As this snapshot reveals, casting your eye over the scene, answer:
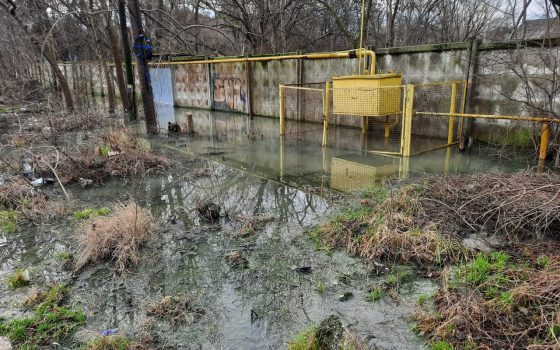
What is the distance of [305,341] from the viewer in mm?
2912

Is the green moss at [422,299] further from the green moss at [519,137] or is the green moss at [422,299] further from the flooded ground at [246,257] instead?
the green moss at [519,137]

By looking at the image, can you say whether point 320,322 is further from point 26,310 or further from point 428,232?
point 26,310

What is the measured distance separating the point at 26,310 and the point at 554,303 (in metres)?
4.30

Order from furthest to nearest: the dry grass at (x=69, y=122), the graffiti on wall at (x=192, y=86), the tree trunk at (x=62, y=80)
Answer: the graffiti on wall at (x=192, y=86) < the tree trunk at (x=62, y=80) < the dry grass at (x=69, y=122)

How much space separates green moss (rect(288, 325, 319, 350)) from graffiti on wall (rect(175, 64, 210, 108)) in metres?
→ 14.3

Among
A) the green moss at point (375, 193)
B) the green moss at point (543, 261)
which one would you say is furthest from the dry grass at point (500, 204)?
the green moss at point (375, 193)

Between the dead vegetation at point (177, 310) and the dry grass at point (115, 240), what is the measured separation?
86 centimetres

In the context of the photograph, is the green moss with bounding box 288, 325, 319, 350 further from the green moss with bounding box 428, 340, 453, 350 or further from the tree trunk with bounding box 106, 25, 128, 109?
the tree trunk with bounding box 106, 25, 128, 109

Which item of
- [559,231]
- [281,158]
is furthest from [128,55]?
[559,231]

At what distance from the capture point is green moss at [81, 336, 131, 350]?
291 cm

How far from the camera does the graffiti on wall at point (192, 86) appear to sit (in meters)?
16.3

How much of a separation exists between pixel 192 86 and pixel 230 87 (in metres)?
2.80

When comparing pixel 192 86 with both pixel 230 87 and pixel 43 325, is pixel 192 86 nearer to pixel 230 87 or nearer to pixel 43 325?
pixel 230 87

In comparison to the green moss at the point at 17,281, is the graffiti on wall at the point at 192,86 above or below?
above
